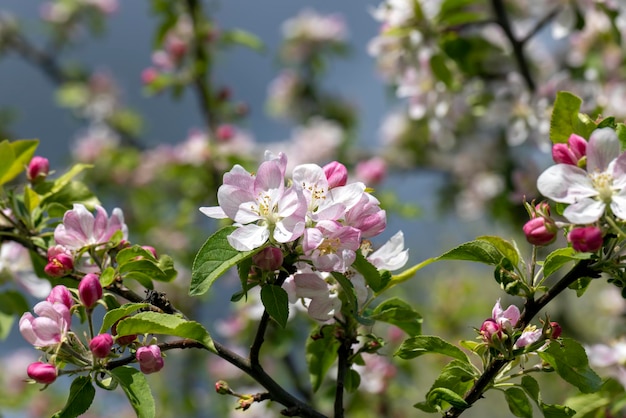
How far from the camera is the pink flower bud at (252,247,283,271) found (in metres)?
0.94

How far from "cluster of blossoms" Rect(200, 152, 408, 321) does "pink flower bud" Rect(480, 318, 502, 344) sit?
8.6 inches

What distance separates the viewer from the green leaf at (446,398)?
0.95 metres

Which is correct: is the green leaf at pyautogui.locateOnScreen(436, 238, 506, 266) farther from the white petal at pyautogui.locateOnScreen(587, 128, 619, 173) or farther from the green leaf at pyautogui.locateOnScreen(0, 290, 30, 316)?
the green leaf at pyautogui.locateOnScreen(0, 290, 30, 316)

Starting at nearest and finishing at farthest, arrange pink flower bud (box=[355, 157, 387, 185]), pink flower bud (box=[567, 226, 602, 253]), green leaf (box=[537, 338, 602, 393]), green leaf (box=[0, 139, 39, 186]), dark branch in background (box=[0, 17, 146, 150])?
1. pink flower bud (box=[567, 226, 602, 253])
2. green leaf (box=[537, 338, 602, 393])
3. green leaf (box=[0, 139, 39, 186])
4. pink flower bud (box=[355, 157, 387, 185])
5. dark branch in background (box=[0, 17, 146, 150])

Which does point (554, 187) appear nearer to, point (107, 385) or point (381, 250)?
point (381, 250)

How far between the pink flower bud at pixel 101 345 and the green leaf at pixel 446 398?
493 mm

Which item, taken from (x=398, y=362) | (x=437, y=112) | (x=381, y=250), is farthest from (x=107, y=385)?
(x=398, y=362)

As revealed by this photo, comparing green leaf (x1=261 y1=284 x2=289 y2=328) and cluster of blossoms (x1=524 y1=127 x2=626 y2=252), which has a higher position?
cluster of blossoms (x1=524 y1=127 x2=626 y2=252)

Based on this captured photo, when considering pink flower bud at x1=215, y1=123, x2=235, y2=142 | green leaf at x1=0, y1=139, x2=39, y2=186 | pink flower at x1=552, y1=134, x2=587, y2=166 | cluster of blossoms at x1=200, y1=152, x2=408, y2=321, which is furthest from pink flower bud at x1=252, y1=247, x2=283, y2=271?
pink flower bud at x1=215, y1=123, x2=235, y2=142

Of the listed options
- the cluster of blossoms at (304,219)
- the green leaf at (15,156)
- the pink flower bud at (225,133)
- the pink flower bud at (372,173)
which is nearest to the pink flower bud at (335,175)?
the cluster of blossoms at (304,219)

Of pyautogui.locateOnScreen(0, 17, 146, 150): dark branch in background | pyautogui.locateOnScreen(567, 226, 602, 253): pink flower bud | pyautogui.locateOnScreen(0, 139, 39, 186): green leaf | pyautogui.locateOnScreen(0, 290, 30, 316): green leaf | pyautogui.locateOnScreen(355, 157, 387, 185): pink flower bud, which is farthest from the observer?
pyautogui.locateOnScreen(0, 17, 146, 150): dark branch in background

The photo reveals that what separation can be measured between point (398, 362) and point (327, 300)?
198 centimetres

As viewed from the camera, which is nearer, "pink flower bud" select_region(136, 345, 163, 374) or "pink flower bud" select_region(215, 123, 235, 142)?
"pink flower bud" select_region(136, 345, 163, 374)

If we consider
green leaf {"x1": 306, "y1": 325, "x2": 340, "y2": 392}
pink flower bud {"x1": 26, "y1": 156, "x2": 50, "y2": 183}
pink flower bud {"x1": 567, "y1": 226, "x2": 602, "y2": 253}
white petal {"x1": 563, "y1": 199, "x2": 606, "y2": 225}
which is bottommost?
green leaf {"x1": 306, "y1": 325, "x2": 340, "y2": 392}
